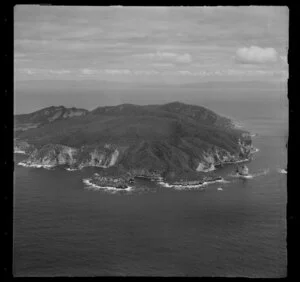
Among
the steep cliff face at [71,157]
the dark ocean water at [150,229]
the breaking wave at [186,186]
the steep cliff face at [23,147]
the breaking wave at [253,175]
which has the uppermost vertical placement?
the steep cliff face at [23,147]

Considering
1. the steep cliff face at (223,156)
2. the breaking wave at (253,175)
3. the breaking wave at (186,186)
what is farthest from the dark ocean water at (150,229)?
the steep cliff face at (223,156)

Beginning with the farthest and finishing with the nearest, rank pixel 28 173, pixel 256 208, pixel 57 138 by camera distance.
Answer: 1. pixel 57 138
2. pixel 28 173
3. pixel 256 208

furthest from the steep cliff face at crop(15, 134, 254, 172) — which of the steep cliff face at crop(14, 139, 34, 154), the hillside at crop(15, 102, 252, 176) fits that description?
the steep cliff face at crop(14, 139, 34, 154)

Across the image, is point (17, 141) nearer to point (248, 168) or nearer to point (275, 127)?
point (248, 168)

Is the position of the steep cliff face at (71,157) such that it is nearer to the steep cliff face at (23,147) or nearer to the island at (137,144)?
the island at (137,144)

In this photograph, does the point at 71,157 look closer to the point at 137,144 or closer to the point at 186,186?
the point at 137,144

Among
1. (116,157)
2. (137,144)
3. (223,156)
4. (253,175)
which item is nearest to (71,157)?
(116,157)
